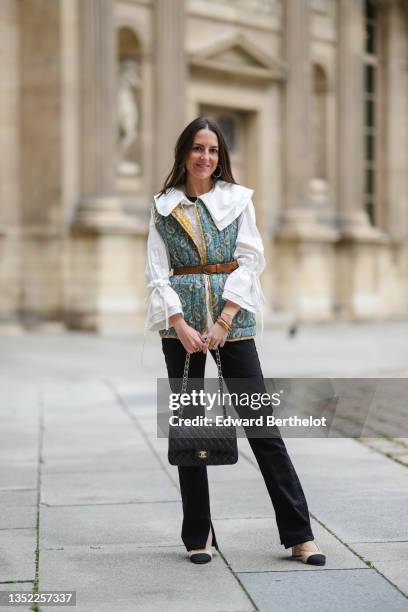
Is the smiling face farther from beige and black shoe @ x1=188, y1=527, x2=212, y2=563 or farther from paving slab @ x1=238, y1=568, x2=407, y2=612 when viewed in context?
paving slab @ x1=238, y1=568, x2=407, y2=612

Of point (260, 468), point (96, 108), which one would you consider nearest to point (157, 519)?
point (260, 468)

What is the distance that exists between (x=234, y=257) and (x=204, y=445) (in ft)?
2.60

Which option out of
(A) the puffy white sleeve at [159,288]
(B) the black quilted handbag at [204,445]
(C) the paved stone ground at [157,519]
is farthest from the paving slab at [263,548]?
(A) the puffy white sleeve at [159,288]

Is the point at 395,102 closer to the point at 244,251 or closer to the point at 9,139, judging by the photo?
the point at 9,139

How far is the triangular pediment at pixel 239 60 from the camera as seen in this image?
1939 centimetres

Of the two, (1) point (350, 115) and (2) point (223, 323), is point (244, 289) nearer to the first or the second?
(2) point (223, 323)

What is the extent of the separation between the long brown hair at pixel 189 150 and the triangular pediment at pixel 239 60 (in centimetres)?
1488

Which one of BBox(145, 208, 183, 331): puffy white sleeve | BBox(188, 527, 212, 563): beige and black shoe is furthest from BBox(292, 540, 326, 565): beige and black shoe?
BBox(145, 208, 183, 331): puffy white sleeve

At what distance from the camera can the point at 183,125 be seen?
62.7 ft

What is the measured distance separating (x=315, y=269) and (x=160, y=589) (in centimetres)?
1732

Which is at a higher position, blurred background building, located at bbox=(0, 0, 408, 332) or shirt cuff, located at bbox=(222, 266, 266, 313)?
blurred background building, located at bbox=(0, 0, 408, 332)

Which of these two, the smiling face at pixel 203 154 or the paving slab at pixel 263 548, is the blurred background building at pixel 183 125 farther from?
the smiling face at pixel 203 154

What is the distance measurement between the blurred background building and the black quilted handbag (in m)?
13.0

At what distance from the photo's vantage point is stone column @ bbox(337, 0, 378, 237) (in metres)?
21.9
